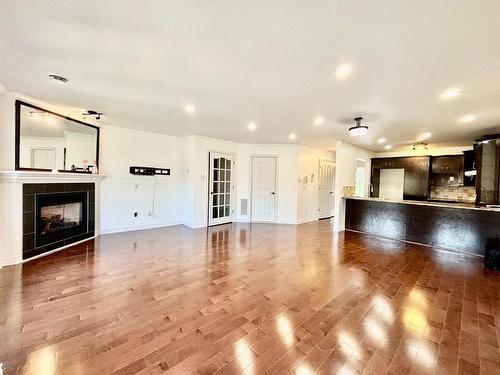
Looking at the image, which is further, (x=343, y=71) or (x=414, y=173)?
(x=414, y=173)

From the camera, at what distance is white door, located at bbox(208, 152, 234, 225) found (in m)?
6.38

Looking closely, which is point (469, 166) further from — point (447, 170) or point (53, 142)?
point (53, 142)

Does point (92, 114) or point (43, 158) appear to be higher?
point (92, 114)

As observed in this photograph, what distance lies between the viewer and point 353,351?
1733 millimetres

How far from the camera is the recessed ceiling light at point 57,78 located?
8.79ft

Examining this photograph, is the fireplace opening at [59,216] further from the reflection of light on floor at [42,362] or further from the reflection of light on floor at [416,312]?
the reflection of light on floor at [416,312]

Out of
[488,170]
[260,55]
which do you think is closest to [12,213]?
[260,55]

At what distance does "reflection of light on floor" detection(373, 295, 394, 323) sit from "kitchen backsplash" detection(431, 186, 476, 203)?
6435 millimetres

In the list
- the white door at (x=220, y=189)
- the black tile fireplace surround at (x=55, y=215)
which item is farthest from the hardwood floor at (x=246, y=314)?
the white door at (x=220, y=189)

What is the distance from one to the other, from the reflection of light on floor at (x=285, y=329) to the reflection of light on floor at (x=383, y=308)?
94 centimetres

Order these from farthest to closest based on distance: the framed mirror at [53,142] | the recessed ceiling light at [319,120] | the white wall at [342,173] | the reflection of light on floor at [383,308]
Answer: the white wall at [342,173]
the recessed ceiling light at [319,120]
the framed mirror at [53,142]
the reflection of light on floor at [383,308]

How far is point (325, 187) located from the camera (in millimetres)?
7969

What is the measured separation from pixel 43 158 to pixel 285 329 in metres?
4.53

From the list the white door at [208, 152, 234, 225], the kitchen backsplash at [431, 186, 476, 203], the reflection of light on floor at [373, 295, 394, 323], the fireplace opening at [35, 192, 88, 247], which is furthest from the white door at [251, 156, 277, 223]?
the kitchen backsplash at [431, 186, 476, 203]
